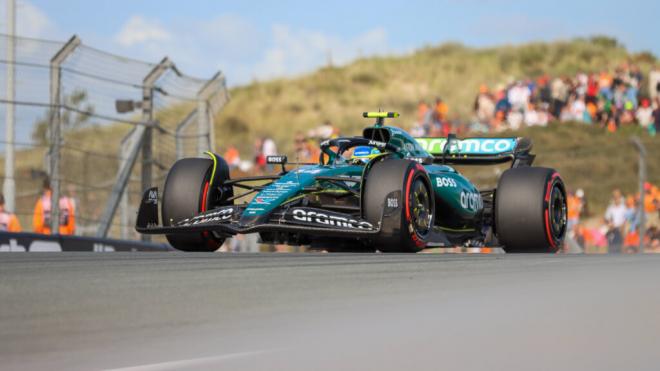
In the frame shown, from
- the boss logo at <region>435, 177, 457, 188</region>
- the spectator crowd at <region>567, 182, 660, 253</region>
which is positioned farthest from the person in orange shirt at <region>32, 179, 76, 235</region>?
the spectator crowd at <region>567, 182, 660, 253</region>

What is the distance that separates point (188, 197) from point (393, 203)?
6.13ft

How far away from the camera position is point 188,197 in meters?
8.52

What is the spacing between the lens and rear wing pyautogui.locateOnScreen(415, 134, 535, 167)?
10.6 m

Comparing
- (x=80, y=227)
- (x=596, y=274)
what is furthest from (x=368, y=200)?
(x=80, y=227)

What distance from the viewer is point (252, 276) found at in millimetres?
3355

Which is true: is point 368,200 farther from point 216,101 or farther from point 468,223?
point 216,101

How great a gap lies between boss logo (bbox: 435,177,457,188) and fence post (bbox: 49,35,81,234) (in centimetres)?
354

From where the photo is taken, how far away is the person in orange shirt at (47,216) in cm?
Result: 981

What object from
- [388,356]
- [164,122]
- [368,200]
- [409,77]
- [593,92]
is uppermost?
[409,77]

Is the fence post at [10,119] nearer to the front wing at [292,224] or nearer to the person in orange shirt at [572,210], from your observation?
the front wing at [292,224]

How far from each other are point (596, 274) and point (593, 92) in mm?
25041

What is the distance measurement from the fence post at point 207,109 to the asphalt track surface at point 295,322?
8.78 metres

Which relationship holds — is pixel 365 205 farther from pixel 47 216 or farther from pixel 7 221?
pixel 7 221

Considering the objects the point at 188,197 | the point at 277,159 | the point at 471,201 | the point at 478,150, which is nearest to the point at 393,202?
the point at 277,159
